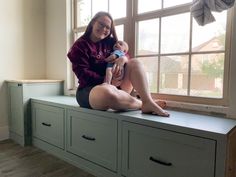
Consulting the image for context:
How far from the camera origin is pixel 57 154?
78.1 inches

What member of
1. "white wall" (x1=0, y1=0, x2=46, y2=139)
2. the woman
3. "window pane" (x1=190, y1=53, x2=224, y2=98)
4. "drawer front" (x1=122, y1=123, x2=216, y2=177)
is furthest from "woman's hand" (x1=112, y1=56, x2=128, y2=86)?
"white wall" (x1=0, y1=0, x2=46, y2=139)

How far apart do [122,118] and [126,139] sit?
0.14 metres

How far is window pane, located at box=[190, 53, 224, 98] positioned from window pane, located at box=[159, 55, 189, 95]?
64 millimetres

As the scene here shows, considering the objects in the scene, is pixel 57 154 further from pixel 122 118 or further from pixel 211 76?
pixel 211 76

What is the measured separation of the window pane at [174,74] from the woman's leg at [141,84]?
0.33 m

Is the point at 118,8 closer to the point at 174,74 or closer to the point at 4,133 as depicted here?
the point at 174,74

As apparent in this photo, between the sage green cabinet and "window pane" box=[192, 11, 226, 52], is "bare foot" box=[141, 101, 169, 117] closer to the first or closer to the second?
"window pane" box=[192, 11, 226, 52]

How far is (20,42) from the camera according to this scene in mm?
2600

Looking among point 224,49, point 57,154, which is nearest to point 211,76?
point 224,49

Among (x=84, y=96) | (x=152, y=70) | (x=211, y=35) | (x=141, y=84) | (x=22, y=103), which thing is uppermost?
(x=211, y=35)

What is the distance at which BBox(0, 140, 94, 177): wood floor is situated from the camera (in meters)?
1.65

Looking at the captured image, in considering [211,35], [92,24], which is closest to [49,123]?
[92,24]

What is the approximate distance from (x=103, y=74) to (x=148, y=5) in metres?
0.74

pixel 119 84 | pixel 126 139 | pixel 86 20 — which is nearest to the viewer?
pixel 126 139
